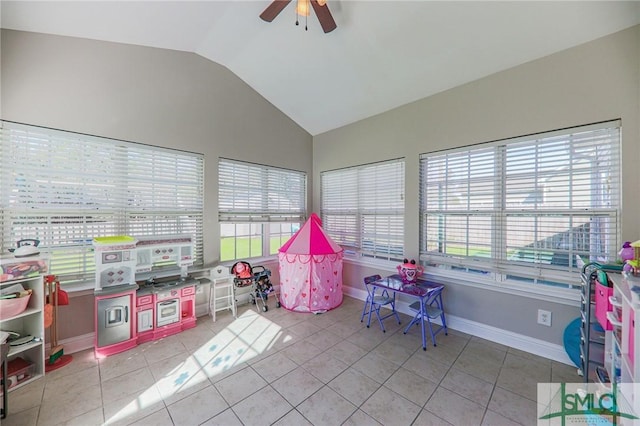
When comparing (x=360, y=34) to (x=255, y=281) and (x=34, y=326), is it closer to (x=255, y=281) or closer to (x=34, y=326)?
(x=255, y=281)

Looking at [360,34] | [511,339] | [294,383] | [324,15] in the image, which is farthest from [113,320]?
[511,339]

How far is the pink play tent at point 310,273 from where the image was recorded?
11.2 feet

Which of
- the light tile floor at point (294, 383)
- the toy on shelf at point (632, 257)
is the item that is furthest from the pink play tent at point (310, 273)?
the toy on shelf at point (632, 257)

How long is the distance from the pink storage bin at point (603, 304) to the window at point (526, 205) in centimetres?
57

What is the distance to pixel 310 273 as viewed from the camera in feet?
11.2

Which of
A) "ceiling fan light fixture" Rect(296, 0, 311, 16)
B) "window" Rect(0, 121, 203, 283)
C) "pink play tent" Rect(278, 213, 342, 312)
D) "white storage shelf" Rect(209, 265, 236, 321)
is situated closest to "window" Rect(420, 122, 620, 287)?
"pink play tent" Rect(278, 213, 342, 312)

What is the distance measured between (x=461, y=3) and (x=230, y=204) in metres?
3.56

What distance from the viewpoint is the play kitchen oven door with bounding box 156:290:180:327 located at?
2.77m

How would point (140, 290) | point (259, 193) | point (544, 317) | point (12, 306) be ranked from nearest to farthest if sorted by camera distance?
1. point (12, 306)
2. point (544, 317)
3. point (140, 290)
4. point (259, 193)

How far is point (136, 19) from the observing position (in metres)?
2.48

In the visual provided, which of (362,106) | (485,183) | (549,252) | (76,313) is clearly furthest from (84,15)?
(549,252)

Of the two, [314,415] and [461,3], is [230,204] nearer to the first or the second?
[314,415]

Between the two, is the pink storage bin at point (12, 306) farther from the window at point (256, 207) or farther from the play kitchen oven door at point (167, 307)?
the window at point (256, 207)

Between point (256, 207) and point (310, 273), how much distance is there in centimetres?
150
